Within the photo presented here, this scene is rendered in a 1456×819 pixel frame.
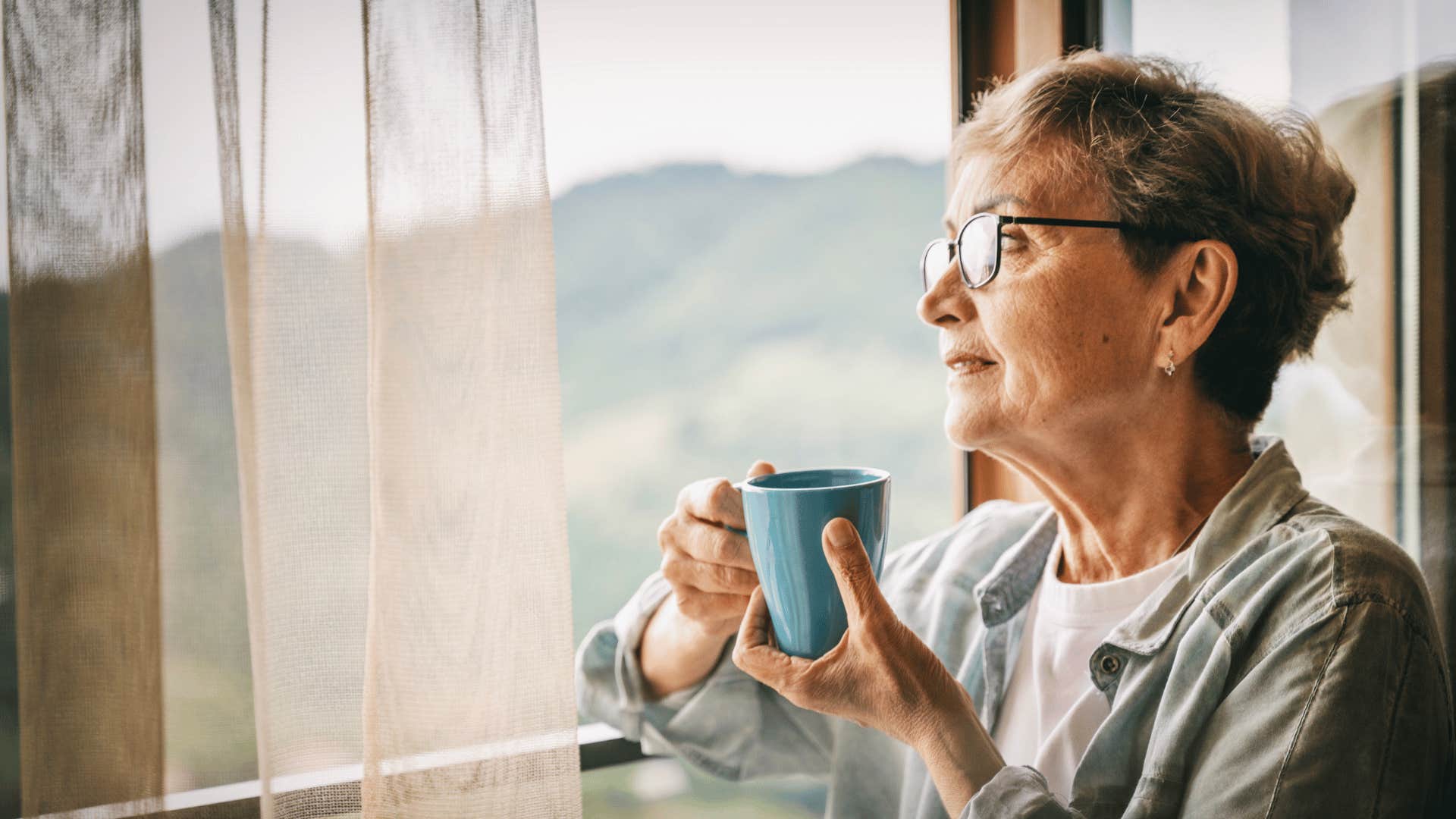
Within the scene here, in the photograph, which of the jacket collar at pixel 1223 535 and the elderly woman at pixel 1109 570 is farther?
the jacket collar at pixel 1223 535

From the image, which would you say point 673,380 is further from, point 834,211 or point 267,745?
point 267,745

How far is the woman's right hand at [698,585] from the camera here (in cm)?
105

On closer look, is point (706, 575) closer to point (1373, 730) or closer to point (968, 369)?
point (968, 369)

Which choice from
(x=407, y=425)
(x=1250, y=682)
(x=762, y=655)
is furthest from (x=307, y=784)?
(x=1250, y=682)

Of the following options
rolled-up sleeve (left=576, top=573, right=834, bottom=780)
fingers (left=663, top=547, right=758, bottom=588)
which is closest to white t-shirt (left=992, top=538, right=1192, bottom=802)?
rolled-up sleeve (left=576, top=573, right=834, bottom=780)

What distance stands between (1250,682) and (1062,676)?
0.95 ft

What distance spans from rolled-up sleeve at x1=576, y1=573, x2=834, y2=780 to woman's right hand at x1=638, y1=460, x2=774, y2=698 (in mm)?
21

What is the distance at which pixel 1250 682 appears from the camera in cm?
86

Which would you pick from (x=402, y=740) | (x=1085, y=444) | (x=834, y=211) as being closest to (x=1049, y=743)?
(x=1085, y=444)

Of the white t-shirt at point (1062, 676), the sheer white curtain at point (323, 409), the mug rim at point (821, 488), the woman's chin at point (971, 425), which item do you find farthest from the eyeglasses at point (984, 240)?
the sheer white curtain at point (323, 409)

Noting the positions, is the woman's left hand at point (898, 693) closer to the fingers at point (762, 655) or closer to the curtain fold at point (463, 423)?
the fingers at point (762, 655)

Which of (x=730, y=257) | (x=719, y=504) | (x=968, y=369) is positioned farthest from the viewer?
(x=730, y=257)

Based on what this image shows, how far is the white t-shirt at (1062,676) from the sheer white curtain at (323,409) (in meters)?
0.55

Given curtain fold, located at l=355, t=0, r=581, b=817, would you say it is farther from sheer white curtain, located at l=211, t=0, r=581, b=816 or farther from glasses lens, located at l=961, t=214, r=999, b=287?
glasses lens, located at l=961, t=214, r=999, b=287
